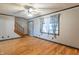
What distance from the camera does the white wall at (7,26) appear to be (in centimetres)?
176

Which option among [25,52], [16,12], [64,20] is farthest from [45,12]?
[25,52]

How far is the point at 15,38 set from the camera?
1.83m

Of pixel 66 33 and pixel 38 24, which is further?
pixel 38 24

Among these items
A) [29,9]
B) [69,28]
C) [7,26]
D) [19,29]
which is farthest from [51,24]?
[7,26]

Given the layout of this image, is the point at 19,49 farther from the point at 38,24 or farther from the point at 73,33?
the point at 73,33

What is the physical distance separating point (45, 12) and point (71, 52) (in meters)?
0.91

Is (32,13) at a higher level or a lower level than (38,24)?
higher

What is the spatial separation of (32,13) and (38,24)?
26cm

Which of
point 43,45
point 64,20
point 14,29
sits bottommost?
point 43,45

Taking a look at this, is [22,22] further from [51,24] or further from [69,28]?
[69,28]

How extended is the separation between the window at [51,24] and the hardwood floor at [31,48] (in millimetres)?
235

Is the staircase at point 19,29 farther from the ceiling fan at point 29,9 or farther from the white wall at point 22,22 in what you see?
the ceiling fan at point 29,9

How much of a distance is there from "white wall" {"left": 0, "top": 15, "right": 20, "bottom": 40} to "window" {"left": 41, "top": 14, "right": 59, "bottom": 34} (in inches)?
23.7

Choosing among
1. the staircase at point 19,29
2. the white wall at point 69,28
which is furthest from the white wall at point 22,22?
the white wall at point 69,28
